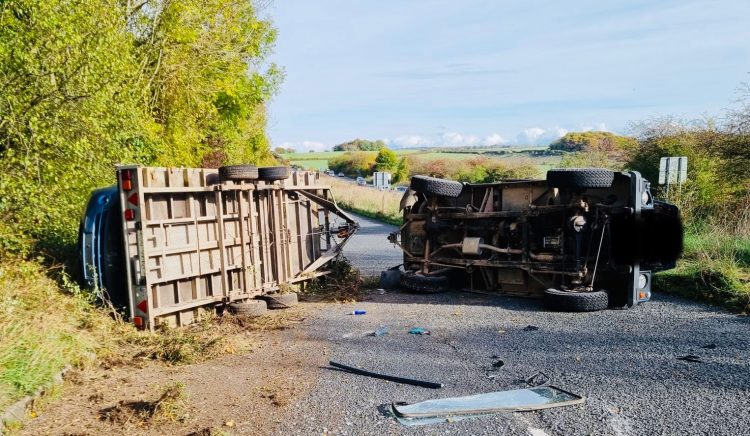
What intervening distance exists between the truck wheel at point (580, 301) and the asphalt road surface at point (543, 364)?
0.47 ft

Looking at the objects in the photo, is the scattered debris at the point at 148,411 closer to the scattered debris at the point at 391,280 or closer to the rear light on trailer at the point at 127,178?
the rear light on trailer at the point at 127,178

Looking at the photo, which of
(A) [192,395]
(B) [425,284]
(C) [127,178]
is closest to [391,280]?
(B) [425,284]

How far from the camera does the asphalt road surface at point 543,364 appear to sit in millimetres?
4227

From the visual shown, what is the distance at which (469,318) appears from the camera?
780 centimetres

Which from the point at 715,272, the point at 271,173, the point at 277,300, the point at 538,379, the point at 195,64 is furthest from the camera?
the point at 195,64

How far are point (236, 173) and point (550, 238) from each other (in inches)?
190

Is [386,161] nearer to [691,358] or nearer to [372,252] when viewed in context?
[372,252]

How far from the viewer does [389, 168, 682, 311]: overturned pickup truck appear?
7.93m

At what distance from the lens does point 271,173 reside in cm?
842

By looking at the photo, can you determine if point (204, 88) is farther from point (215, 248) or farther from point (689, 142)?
point (689, 142)

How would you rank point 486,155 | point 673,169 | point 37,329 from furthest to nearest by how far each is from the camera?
point 486,155
point 673,169
point 37,329

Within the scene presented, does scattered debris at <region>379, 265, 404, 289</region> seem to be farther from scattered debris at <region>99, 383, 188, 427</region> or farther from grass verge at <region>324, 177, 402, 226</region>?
grass verge at <region>324, 177, 402, 226</region>

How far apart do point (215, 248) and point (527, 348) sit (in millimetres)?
4294

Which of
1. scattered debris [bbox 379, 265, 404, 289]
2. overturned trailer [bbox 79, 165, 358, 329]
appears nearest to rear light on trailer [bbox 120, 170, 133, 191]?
overturned trailer [bbox 79, 165, 358, 329]
